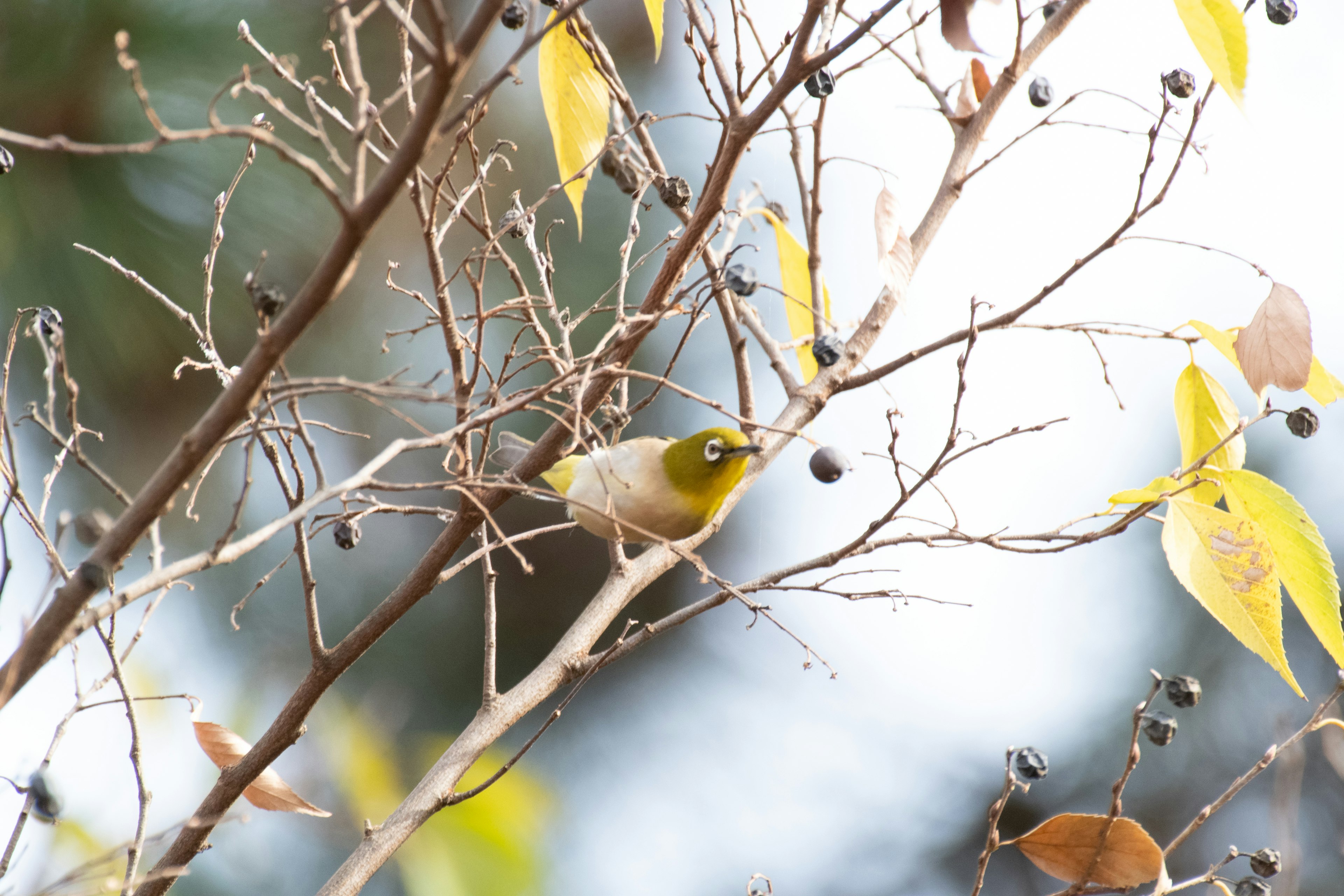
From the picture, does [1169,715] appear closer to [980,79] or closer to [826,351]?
[826,351]

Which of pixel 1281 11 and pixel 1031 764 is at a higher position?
pixel 1281 11

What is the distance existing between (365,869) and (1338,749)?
0.97 metres

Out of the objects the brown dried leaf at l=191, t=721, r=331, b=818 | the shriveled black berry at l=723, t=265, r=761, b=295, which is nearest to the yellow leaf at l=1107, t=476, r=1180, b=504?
the shriveled black berry at l=723, t=265, r=761, b=295

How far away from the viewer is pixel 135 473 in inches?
67.7

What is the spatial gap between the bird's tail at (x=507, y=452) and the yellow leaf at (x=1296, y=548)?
50 centimetres

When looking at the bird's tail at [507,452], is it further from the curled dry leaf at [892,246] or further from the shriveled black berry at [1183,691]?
the shriveled black berry at [1183,691]

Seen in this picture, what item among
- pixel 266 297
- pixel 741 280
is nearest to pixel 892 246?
pixel 741 280

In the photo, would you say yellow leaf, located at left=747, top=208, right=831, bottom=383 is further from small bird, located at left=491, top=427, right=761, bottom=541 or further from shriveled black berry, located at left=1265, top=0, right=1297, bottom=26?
shriveled black berry, located at left=1265, top=0, right=1297, bottom=26

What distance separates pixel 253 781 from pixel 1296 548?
0.59m

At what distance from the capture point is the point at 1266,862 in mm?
606

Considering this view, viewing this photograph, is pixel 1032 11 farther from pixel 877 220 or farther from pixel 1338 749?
pixel 1338 749

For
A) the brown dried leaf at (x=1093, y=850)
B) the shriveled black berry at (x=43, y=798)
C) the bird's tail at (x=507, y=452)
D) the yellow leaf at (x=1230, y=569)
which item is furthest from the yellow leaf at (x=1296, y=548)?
the shriveled black berry at (x=43, y=798)

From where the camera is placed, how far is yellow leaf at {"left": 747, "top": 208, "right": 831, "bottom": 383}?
2.38 ft

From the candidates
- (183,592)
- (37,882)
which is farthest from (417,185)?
(183,592)
